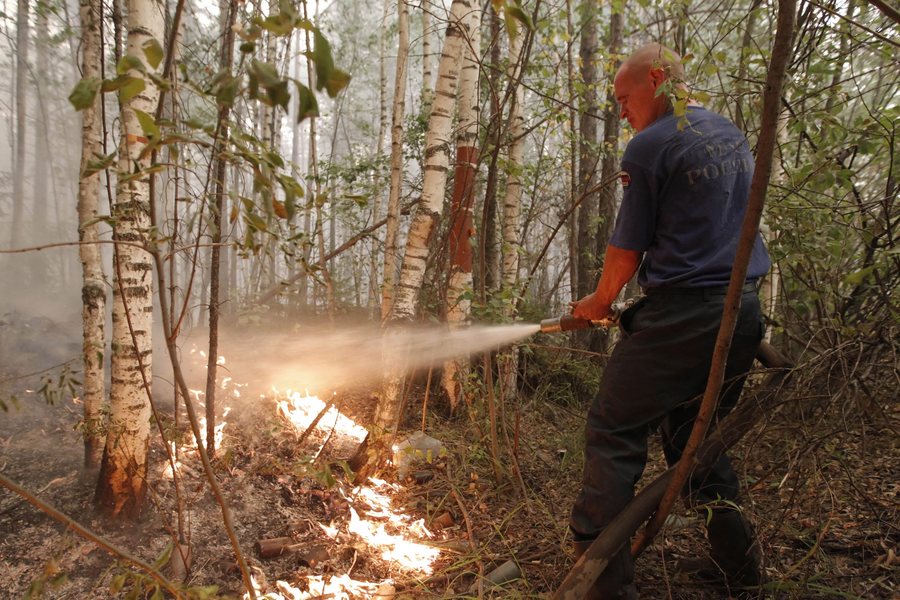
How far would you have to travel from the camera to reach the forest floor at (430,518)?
2.38 meters

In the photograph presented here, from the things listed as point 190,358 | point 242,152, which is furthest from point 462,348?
point 190,358

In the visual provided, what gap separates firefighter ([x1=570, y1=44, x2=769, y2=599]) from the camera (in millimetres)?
2090

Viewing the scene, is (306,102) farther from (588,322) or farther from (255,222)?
(588,322)

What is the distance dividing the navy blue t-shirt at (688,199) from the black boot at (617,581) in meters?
Answer: 1.20

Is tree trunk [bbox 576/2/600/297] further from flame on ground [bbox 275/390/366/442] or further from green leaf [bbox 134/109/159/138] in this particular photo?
green leaf [bbox 134/109/159/138]

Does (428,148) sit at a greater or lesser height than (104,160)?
greater

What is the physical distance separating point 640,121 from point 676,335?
1046 mm

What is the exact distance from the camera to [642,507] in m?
2.10

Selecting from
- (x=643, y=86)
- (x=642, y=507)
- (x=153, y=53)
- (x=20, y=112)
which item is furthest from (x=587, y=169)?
(x=20, y=112)

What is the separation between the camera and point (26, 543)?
271 centimetres

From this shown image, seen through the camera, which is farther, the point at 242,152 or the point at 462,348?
the point at 462,348

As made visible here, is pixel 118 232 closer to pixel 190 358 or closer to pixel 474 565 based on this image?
pixel 474 565

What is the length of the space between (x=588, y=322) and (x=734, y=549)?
4.04 ft

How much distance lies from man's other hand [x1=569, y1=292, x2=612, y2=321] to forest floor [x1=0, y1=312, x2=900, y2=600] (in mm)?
820
